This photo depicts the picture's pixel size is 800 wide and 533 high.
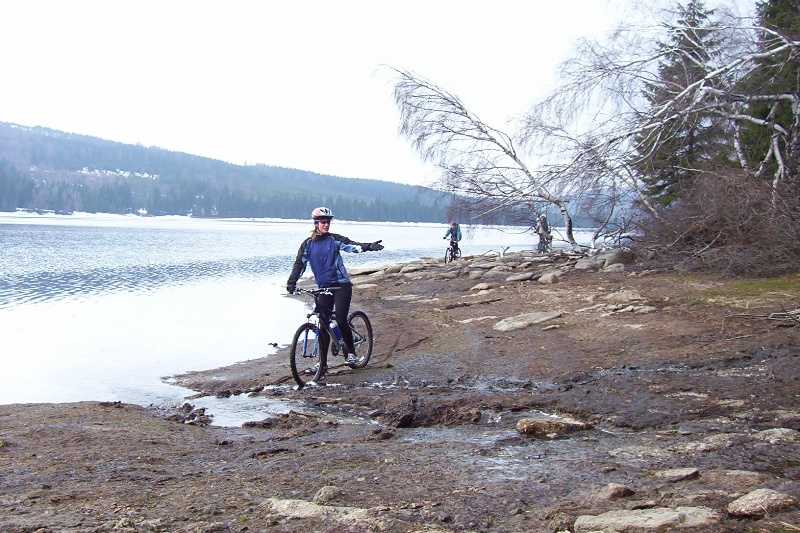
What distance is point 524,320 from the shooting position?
1138 centimetres

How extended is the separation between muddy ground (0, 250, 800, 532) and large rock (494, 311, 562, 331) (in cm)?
25

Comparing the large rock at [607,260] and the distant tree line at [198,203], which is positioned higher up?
the distant tree line at [198,203]

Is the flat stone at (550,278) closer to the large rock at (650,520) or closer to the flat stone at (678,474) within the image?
the flat stone at (678,474)

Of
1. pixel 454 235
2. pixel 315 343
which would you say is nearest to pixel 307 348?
pixel 315 343

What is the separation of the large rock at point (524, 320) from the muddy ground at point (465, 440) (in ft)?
0.81

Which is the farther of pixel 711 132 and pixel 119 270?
pixel 119 270

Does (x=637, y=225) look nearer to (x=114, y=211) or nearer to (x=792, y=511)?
(x=792, y=511)

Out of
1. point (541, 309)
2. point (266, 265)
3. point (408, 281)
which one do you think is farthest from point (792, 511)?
point (266, 265)

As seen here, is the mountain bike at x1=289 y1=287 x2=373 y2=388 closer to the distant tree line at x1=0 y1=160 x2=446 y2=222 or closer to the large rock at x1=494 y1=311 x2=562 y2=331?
the large rock at x1=494 y1=311 x2=562 y2=331

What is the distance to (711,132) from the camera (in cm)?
1830

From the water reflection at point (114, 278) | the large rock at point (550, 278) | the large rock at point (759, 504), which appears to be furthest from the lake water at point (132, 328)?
the large rock at point (550, 278)

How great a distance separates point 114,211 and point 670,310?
15365 cm

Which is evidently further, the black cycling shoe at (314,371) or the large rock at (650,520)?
the black cycling shoe at (314,371)

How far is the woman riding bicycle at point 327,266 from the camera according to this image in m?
8.50
